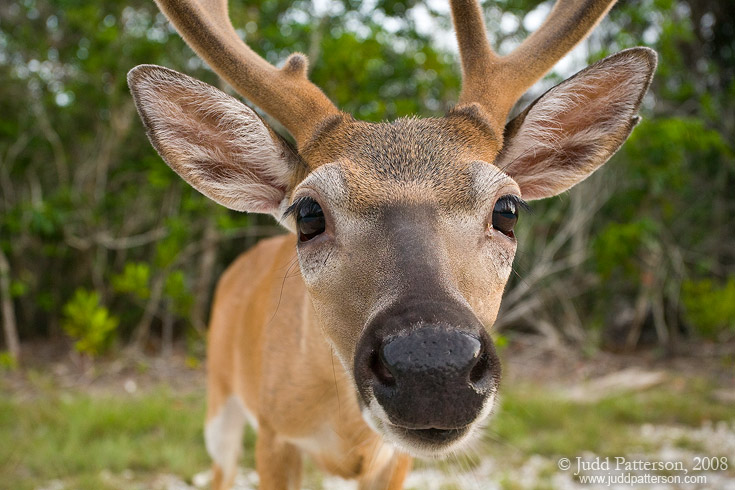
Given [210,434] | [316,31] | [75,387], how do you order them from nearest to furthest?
1. [210,434]
2. [75,387]
3. [316,31]

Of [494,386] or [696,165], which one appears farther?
[696,165]

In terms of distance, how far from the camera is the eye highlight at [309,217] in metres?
2.37

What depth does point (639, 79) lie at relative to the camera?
8.74ft

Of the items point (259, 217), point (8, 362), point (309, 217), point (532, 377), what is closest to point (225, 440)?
point (309, 217)

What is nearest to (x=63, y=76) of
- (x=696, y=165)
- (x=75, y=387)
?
(x=75, y=387)

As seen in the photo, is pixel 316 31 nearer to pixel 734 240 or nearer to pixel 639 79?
pixel 639 79

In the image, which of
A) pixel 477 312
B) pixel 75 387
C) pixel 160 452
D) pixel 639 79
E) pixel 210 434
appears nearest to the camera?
pixel 477 312

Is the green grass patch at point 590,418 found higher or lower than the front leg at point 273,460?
lower

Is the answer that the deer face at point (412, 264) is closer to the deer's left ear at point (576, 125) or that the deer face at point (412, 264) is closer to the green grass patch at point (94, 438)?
the deer's left ear at point (576, 125)

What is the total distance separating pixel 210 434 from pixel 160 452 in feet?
3.38

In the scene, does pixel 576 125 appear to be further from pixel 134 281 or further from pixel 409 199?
pixel 134 281

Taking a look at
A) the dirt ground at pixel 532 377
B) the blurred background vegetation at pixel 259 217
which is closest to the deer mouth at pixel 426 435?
the dirt ground at pixel 532 377

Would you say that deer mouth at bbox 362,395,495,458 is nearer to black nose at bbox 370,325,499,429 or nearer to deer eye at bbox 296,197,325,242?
black nose at bbox 370,325,499,429

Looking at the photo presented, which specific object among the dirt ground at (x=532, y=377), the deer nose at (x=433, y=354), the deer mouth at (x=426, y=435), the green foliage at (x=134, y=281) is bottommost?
the dirt ground at (x=532, y=377)
